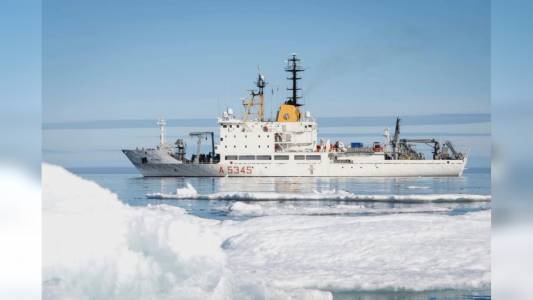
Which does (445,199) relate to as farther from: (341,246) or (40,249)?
(40,249)

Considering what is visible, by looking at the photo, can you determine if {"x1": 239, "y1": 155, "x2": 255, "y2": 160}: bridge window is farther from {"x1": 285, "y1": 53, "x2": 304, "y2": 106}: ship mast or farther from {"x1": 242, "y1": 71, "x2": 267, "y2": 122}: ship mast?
{"x1": 285, "y1": 53, "x2": 304, "y2": 106}: ship mast

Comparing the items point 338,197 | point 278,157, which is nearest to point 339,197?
point 338,197

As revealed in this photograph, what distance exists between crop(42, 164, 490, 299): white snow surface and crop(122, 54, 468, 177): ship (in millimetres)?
6131

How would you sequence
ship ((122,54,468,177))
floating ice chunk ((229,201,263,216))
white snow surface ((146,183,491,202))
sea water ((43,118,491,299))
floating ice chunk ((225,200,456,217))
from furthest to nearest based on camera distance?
ship ((122,54,468,177)) < white snow surface ((146,183,491,202)) < floating ice chunk ((229,201,263,216)) < floating ice chunk ((225,200,456,217)) < sea water ((43,118,491,299))

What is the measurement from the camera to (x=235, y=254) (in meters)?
5.52

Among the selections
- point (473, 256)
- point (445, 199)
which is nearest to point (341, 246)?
point (473, 256)

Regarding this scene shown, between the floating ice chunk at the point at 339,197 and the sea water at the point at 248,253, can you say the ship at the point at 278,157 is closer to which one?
the floating ice chunk at the point at 339,197

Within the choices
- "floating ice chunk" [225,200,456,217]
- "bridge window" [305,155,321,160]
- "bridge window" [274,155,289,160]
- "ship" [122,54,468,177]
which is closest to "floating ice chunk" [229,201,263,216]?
"floating ice chunk" [225,200,456,217]

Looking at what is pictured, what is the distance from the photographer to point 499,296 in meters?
4.44

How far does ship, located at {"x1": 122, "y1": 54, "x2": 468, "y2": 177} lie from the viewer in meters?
13.0

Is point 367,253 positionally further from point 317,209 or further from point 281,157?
point 281,157

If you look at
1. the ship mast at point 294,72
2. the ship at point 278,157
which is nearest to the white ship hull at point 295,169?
the ship at point 278,157

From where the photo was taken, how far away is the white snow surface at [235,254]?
191 inches

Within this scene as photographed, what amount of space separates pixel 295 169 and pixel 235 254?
28.2 ft
